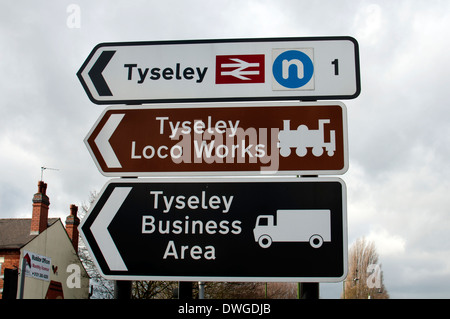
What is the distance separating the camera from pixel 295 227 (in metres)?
2.57

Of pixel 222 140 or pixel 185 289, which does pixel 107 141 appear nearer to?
pixel 222 140

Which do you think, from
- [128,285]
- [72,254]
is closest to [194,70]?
[128,285]

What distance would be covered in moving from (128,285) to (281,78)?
1461 millimetres

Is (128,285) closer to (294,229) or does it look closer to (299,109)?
(294,229)

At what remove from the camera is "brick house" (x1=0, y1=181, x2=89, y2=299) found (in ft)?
104

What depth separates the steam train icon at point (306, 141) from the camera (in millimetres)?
2672

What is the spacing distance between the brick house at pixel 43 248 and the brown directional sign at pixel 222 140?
2930 cm

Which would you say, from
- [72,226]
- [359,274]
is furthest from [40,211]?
[359,274]

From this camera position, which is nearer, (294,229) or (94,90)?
(294,229)

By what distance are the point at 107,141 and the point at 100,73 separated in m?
0.46

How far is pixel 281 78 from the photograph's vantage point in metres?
2.86

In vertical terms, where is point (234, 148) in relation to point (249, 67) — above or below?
below

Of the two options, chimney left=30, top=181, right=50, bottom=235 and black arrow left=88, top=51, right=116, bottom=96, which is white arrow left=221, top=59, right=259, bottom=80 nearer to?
black arrow left=88, top=51, right=116, bottom=96

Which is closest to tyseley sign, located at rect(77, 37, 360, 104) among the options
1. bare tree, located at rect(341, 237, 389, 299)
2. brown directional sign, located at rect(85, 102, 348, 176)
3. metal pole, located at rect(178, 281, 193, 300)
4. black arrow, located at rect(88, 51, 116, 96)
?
black arrow, located at rect(88, 51, 116, 96)
